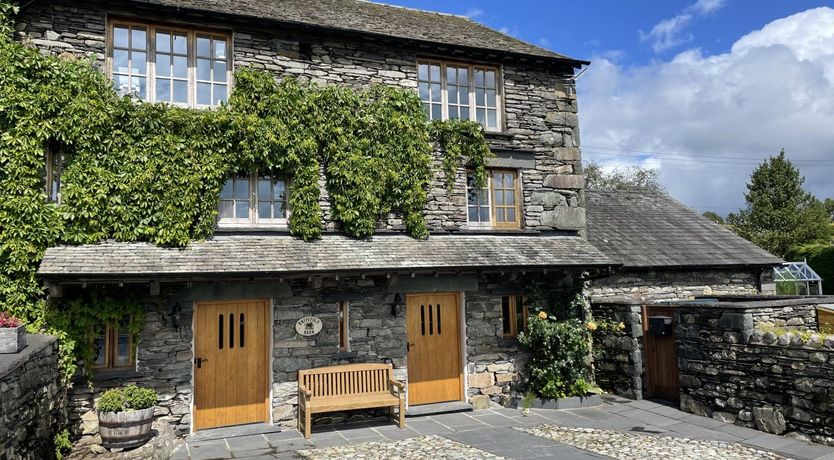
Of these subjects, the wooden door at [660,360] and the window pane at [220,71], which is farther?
the wooden door at [660,360]

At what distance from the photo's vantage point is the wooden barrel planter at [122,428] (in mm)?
7258

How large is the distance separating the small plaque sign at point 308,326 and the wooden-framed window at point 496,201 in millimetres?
3507

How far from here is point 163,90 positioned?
9.07 meters

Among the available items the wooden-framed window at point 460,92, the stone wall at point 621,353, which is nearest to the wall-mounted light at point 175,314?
the wooden-framed window at point 460,92

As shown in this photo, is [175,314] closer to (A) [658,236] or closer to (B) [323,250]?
(B) [323,250]

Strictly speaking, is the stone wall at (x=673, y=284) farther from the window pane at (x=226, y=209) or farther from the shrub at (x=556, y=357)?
the window pane at (x=226, y=209)

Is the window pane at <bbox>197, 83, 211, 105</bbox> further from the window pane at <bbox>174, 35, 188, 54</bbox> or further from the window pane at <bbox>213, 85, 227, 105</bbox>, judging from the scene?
the window pane at <bbox>174, 35, 188, 54</bbox>

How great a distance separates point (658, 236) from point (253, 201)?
10.2 meters

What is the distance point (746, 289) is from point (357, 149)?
34.9ft

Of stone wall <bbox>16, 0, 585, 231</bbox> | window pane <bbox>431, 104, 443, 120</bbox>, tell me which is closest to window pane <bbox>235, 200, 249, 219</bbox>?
stone wall <bbox>16, 0, 585, 231</bbox>

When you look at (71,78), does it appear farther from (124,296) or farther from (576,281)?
(576,281)

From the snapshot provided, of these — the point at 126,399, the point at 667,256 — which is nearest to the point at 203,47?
the point at 126,399

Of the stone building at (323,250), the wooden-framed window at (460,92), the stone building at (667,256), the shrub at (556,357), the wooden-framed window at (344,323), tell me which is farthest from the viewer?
the stone building at (667,256)

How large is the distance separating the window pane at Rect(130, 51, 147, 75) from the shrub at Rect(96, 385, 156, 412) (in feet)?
16.1
